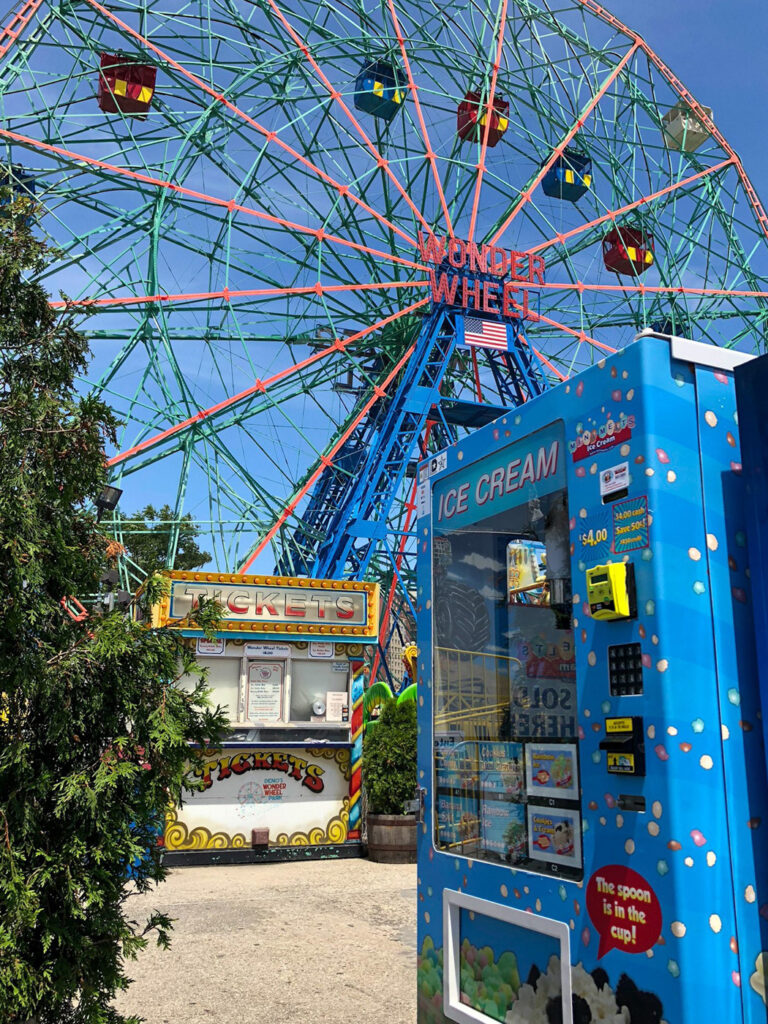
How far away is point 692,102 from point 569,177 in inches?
155

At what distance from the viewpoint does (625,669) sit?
2494mm

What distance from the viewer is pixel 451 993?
3209 mm

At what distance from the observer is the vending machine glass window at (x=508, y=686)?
111 inches

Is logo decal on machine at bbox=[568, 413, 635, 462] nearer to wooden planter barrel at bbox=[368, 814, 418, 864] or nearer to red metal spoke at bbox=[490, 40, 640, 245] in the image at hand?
wooden planter barrel at bbox=[368, 814, 418, 864]

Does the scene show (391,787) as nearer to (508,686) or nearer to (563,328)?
(508,686)

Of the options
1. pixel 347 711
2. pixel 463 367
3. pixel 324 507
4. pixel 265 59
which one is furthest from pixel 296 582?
pixel 463 367

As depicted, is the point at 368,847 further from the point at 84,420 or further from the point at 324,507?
the point at 324,507

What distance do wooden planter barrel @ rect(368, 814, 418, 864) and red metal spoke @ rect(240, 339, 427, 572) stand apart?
7.67 metres

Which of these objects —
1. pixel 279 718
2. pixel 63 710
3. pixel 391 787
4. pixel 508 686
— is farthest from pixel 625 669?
pixel 279 718

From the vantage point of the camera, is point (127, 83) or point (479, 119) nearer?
point (127, 83)

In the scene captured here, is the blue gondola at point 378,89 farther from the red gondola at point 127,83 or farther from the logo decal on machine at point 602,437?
the logo decal on machine at point 602,437

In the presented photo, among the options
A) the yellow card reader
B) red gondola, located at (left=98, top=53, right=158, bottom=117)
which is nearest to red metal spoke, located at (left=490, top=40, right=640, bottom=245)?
red gondola, located at (left=98, top=53, right=158, bottom=117)

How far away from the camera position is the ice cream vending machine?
2287 mm

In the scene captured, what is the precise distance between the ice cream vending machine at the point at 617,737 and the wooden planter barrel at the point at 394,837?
600cm
